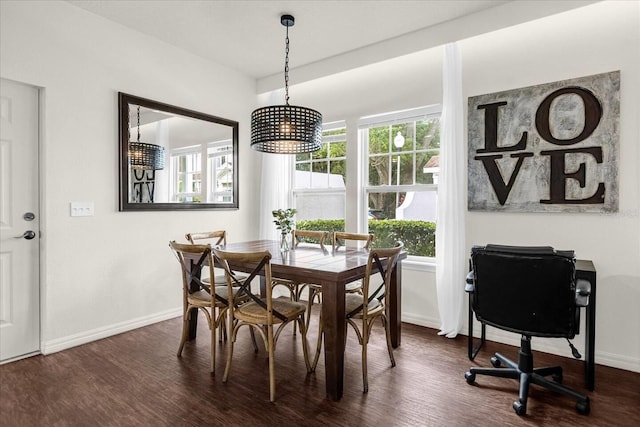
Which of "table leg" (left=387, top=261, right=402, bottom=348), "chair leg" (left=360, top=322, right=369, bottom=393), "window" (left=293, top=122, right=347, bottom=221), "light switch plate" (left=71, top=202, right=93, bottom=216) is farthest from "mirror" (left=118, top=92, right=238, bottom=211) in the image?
"chair leg" (left=360, top=322, right=369, bottom=393)

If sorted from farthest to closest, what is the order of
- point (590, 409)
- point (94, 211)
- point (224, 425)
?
1. point (94, 211)
2. point (590, 409)
3. point (224, 425)

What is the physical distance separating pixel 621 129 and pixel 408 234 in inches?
77.2

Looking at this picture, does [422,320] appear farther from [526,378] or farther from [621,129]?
[621,129]

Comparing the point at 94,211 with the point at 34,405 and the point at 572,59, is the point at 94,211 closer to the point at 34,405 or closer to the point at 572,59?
the point at 34,405

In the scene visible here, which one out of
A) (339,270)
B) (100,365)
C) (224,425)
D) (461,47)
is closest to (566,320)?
(339,270)

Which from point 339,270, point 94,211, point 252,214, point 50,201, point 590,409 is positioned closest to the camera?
point 590,409

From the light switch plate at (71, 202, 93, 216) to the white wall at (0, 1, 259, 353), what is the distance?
42 millimetres

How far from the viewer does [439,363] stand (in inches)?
107

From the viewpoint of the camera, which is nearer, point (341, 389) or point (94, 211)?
point (341, 389)

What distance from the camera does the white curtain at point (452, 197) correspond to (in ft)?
10.8

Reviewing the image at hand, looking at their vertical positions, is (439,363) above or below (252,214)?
below

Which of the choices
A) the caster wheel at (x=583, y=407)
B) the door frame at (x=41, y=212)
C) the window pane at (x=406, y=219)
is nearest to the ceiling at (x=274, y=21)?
the door frame at (x=41, y=212)

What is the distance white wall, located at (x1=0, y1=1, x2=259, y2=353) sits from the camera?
2.89 m

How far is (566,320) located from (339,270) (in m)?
1.32
